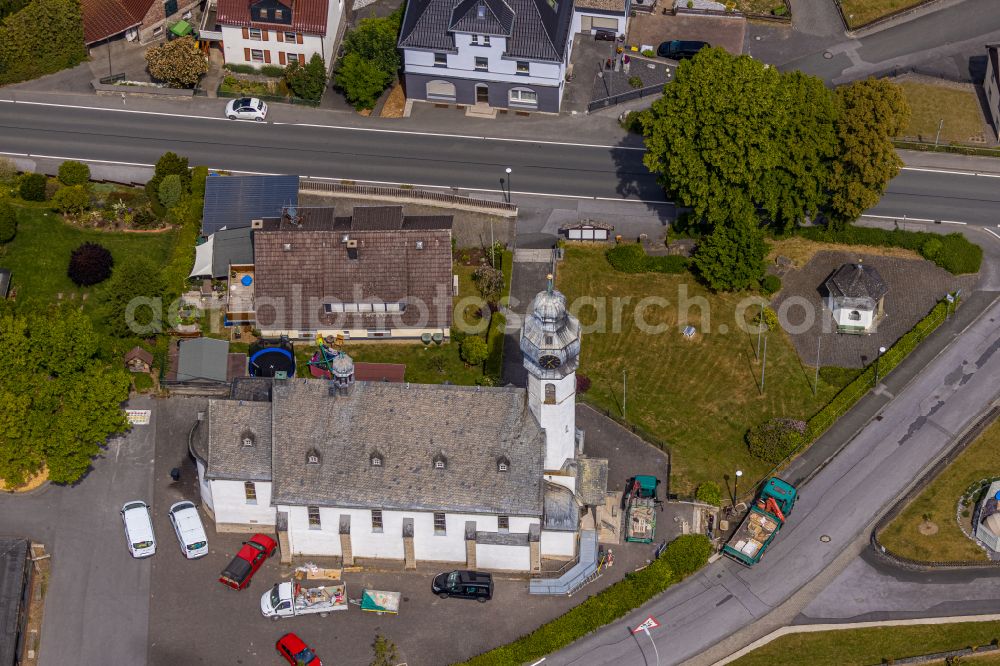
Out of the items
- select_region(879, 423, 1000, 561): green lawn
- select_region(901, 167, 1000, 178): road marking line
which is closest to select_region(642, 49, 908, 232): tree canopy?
select_region(901, 167, 1000, 178): road marking line

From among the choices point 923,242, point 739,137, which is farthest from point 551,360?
point 923,242

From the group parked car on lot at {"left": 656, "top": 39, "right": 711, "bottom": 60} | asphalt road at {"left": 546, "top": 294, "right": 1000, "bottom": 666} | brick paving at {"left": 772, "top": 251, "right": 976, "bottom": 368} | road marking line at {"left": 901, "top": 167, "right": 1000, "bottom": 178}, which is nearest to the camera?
asphalt road at {"left": 546, "top": 294, "right": 1000, "bottom": 666}

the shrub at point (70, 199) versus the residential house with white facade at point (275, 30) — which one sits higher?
the residential house with white facade at point (275, 30)

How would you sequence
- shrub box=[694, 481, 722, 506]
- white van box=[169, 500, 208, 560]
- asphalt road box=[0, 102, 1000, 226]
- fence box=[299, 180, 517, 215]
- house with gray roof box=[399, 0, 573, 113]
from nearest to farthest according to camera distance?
1. white van box=[169, 500, 208, 560]
2. shrub box=[694, 481, 722, 506]
3. fence box=[299, 180, 517, 215]
4. asphalt road box=[0, 102, 1000, 226]
5. house with gray roof box=[399, 0, 573, 113]

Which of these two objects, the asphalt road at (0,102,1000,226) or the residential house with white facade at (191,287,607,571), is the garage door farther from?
the residential house with white facade at (191,287,607,571)

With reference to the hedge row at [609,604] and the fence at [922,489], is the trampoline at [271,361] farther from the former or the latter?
the fence at [922,489]

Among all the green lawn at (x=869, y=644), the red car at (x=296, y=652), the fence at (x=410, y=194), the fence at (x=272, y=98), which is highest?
the fence at (x=272, y=98)

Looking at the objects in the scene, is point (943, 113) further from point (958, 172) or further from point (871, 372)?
point (871, 372)

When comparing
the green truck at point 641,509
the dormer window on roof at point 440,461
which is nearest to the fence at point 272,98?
the dormer window on roof at point 440,461
